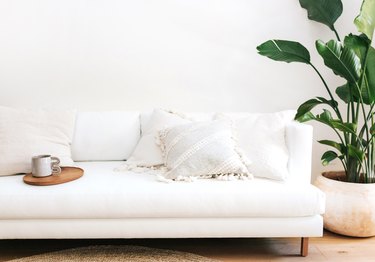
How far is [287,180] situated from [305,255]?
424 mm

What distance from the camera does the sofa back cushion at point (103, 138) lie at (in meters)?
2.28

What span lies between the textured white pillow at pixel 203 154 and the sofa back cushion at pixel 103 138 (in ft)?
1.33

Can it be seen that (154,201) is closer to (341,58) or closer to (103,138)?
(103,138)

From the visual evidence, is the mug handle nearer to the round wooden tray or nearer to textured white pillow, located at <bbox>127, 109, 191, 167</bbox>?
the round wooden tray

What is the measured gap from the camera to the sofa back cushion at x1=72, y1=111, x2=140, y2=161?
228 cm

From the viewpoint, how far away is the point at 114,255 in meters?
1.84

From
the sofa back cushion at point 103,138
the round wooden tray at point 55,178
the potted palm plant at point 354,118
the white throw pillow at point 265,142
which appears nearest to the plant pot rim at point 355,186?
the potted palm plant at point 354,118

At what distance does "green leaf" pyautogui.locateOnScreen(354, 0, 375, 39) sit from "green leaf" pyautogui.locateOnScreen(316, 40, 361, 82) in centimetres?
13

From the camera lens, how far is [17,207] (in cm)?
168

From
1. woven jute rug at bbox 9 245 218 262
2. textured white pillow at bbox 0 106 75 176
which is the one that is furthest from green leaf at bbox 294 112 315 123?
textured white pillow at bbox 0 106 75 176

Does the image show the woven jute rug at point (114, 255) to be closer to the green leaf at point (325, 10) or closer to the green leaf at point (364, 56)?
the green leaf at point (364, 56)

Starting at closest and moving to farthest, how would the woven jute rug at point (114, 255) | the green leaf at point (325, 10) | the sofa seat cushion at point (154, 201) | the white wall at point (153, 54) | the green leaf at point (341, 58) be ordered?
the sofa seat cushion at point (154, 201), the woven jute rug at point (114, 255), the green leaf at point (341, 58), the green leaf at point (325, 10), the white wall at point (153, 54)

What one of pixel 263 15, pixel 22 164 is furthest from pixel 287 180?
pixel 22 164

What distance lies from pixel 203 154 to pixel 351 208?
993 millimetres
